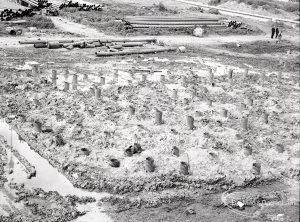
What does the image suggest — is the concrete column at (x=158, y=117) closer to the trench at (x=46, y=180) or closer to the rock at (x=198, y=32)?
the trench at (x=46, y=180)

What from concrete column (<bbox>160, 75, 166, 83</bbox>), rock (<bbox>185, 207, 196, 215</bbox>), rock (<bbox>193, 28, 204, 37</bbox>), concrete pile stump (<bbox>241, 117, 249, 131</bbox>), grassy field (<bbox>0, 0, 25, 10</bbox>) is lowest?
rock (<bbox>185, 207, 196, 215</bbox>)

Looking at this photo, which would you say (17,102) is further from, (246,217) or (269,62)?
(269,62)

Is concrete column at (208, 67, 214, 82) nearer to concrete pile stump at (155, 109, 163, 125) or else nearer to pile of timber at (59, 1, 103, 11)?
concrete pile stump at (155, 109, 163, 125)

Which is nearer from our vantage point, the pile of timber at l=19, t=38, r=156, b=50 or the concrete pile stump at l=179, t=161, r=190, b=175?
the concrete pile stump at l=179, t=161, r=190, b=175

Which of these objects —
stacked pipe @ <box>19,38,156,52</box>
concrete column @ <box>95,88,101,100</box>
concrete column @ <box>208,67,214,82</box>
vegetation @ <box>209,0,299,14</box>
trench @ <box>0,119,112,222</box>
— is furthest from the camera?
vegetation @ <box>209,0,299,14</box>

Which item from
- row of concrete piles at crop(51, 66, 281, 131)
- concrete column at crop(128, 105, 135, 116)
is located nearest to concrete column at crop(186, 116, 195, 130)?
row of concrete piles at crop(51, 66, 281, 131)

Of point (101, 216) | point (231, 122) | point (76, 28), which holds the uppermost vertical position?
point (76, 28)

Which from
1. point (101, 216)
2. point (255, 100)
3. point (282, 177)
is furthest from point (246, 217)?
point (255, 100)

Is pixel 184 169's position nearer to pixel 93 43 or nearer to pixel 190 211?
pixel 190 211
